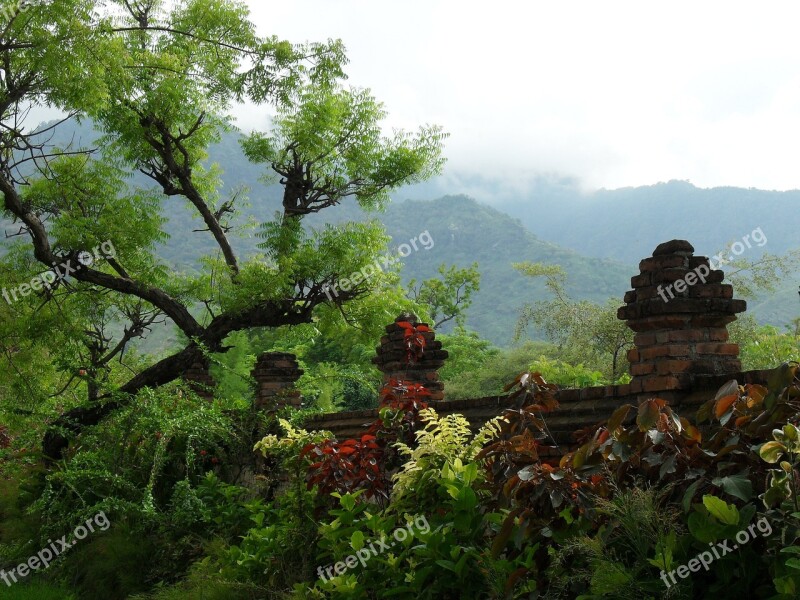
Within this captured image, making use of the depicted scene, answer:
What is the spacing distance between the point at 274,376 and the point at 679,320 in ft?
21.0

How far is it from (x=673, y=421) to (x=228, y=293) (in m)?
10.3

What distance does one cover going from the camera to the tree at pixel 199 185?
38.9ft

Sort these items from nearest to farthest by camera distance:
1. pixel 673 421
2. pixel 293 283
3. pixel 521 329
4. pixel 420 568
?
pixel 673 421
pixel 420 568
pixel 293 283
pixel 521 329

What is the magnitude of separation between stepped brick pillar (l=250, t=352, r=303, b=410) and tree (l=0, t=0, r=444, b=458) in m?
1.46

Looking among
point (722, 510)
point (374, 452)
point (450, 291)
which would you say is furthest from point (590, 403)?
point (450, 291)

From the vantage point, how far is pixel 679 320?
4766 millimetres

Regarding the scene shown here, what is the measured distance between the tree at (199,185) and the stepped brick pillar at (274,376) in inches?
57.6

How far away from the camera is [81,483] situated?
9055 mm

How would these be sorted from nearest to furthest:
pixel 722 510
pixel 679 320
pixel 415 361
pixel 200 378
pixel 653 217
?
pixel 722 510, pixel 679 320, pixel 415 361, pixel 200 378, pixel 653 217

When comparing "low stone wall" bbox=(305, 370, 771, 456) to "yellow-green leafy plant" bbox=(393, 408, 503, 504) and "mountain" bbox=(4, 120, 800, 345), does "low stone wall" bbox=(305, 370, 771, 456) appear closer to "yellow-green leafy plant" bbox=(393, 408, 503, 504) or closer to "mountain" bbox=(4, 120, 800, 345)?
"yellow-green leafy plant" bbox=(393, 408, 503, 504)

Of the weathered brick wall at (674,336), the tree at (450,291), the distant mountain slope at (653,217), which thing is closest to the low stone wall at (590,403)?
the weathered brick wall at (674,336)

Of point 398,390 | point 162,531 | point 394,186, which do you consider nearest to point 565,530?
point 398,390

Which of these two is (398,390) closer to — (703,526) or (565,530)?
(565,530)

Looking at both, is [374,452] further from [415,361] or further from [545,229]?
[545,229]
